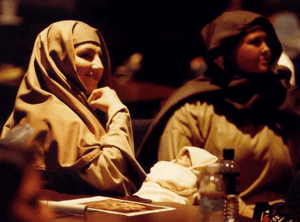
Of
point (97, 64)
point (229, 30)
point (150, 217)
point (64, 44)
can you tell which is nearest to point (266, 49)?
point (229, 30)

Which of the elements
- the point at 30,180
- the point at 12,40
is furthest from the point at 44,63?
the point at 30,180

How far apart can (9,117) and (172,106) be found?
0.99m

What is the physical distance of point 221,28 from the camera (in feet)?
8.65

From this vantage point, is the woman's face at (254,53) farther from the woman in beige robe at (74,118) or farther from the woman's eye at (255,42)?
the woman in beige robe at (74,118)

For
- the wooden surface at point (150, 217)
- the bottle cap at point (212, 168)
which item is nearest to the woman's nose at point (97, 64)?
the bottle cap at point (212, 168)

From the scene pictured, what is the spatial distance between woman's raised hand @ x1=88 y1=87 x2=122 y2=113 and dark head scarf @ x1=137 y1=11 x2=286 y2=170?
595mm

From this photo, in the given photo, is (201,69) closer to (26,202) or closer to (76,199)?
(76,199)

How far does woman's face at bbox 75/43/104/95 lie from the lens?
1970 millimetres

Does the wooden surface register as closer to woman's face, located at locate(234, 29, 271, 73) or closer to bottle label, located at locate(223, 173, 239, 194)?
bottle label, located at locate(223, 173, 239, 194)

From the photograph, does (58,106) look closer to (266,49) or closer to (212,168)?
(212,168)

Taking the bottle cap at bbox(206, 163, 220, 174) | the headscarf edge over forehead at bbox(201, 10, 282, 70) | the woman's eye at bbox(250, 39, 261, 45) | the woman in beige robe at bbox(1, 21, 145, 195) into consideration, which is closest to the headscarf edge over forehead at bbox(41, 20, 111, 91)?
the woman in beige robe at bbox(1, 21, 145, 195)

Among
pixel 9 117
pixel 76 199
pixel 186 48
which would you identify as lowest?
pixel 76 199

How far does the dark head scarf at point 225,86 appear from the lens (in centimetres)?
259

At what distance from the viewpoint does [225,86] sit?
2617mm
